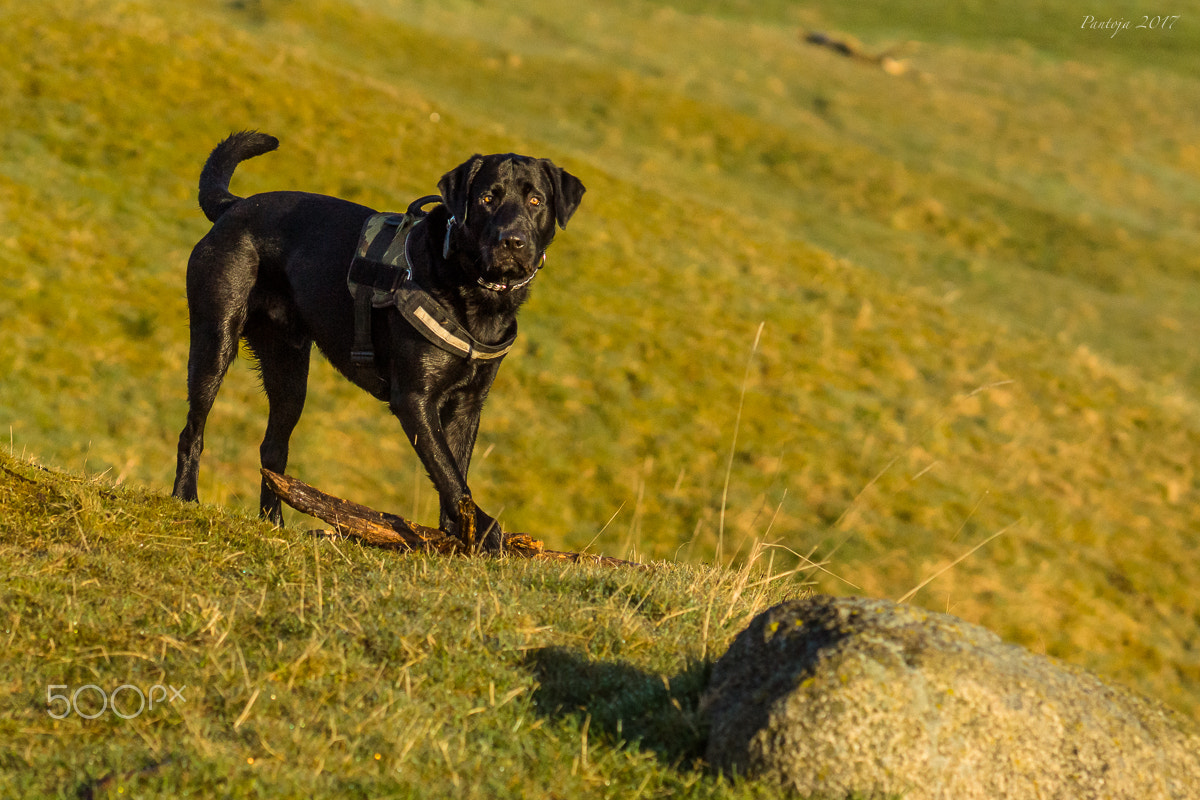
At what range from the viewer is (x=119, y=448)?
448 inches

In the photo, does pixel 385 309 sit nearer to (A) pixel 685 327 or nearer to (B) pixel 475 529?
(B) pixel 475 529

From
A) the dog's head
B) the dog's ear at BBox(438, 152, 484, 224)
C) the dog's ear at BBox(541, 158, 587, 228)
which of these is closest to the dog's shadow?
the dog's head

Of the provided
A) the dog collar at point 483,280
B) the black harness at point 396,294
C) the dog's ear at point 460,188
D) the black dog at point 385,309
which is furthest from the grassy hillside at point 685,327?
the dog's ear at point 460,188

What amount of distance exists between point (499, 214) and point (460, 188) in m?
0.30

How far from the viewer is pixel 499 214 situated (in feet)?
19.6

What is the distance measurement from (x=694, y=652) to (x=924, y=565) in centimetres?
978

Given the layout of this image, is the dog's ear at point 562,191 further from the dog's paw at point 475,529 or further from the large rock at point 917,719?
the large rock at point 917,719

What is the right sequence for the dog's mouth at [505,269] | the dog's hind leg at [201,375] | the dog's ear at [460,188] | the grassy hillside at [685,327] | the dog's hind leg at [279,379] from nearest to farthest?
the dog's mouth at [505,269]
the dog's ear at [460,188]
the dog's hind leg at [201,375]
the dog's hind leg at [279,379]
the grassy hillside at [685,327]

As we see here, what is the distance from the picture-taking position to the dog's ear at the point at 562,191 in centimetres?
635

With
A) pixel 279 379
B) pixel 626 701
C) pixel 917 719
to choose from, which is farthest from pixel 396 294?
pixel 917 719

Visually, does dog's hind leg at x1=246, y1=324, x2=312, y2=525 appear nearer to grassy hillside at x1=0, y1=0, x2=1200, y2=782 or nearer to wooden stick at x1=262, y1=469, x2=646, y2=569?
grassy hillside at x1=0, y1=0, x2=1200, y2=782

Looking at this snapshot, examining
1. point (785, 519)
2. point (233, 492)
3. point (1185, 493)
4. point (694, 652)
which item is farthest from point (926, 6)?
point (694, 652)

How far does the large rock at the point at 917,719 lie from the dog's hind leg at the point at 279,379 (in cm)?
456

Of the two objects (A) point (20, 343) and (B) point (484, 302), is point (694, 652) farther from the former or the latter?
(A) point (20, 343)
